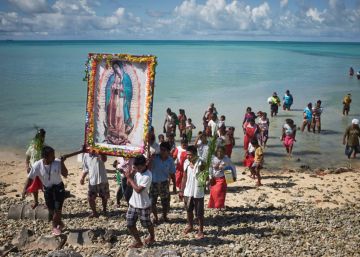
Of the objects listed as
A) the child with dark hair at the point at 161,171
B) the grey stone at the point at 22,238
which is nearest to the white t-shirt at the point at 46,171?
the grey stone at the point at 22,238

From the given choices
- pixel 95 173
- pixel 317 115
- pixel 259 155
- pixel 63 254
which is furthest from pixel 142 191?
pixel 317 115

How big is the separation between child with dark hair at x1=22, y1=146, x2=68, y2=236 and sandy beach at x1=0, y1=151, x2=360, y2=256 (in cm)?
74

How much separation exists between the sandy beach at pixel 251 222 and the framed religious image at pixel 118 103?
194 centimetres

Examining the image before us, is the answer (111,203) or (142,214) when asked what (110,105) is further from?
(111,203)

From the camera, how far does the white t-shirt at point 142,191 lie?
6629 millimetres

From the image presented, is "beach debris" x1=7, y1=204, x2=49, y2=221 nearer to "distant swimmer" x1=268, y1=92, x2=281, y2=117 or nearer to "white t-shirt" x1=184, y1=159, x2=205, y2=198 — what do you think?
"white t-shirt" x1=184, y1=159, x2=205, y2=198

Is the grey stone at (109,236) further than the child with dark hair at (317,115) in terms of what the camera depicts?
No

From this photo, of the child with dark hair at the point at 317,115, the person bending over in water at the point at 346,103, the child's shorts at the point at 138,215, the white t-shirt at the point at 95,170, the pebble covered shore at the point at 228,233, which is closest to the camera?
the child's shorts at the point at 138,215

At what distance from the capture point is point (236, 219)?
28.4 ft

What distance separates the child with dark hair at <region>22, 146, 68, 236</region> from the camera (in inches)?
285

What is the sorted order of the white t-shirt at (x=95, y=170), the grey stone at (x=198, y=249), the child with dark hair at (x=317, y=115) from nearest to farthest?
the grey stone at (x=198, y=249) → the white t-shirt at (x=95, y=170) → the child with dark hair at (x=317, y=115)

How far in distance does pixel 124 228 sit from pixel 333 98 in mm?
28050

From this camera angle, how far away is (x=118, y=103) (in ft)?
23.2

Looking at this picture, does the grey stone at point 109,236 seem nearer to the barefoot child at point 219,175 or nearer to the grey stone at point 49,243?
the grey stone at point 49,243
